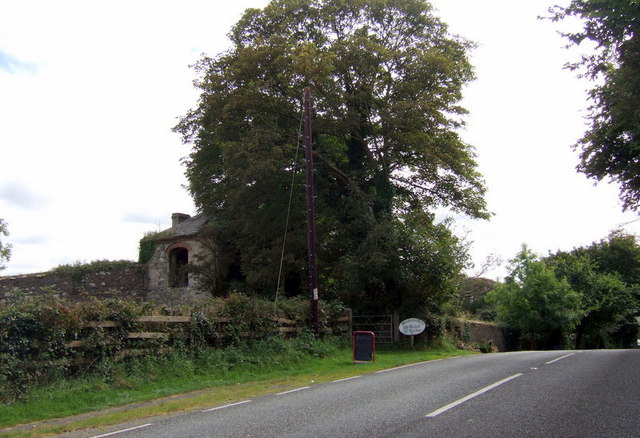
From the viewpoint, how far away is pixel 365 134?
1086 inches

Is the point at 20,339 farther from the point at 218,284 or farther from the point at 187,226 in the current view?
the point at 187,226

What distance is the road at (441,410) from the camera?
6586mm

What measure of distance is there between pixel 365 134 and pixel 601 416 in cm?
2174

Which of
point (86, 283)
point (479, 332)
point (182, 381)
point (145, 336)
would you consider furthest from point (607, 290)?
point (145, 336)

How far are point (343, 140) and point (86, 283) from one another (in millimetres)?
16487

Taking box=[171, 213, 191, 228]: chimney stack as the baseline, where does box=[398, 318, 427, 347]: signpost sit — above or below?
below

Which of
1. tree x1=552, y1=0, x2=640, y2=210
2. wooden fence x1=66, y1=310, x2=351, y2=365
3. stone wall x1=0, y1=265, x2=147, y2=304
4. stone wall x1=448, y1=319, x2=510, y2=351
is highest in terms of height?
tree x1=552, y1=0, x2=640, y2=210

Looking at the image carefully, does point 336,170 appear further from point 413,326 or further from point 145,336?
point 145,336

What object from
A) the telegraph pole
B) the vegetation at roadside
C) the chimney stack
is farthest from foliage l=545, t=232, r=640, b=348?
the chimney stack

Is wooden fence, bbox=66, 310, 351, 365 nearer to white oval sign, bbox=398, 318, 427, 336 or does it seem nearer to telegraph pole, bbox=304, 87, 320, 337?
telegraph pole, bbox=304, 87, 320, 337

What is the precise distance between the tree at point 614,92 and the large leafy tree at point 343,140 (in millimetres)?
8248

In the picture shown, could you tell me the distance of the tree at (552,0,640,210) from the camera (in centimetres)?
1296

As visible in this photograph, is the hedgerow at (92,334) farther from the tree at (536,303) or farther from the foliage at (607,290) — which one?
the foliage at (607,290)

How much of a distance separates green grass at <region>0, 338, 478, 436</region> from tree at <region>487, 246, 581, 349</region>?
71.2 feet
